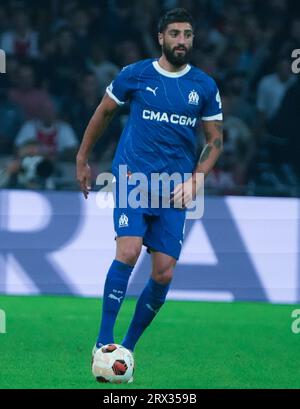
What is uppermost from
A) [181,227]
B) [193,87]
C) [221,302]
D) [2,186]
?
[193,87]

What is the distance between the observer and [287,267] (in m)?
11.7

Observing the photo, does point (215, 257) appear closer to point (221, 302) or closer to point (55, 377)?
point (221, 302)

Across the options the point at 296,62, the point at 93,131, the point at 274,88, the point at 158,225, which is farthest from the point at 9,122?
the point at 158,225

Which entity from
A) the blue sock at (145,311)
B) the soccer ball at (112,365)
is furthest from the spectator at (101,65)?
the soccer ball at (112,365)

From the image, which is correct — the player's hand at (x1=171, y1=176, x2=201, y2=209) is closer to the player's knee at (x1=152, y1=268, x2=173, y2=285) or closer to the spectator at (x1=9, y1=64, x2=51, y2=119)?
the player's knee at (x1=152, y1=268, x2=173, y2=285)

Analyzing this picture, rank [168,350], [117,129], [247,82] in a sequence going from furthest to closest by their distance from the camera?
[247,82]
[117,129]
[168,350]

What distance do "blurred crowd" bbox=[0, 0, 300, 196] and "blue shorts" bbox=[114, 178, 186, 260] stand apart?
16.0ft

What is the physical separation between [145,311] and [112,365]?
59 centimetres

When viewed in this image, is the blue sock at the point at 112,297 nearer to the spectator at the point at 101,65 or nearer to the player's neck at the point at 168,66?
the player's neck at the point at 168,66

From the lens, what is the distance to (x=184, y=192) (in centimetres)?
736

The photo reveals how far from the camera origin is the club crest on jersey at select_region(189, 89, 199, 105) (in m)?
7.54

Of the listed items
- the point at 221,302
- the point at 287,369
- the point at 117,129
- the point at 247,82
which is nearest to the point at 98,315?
the point at 221,302
